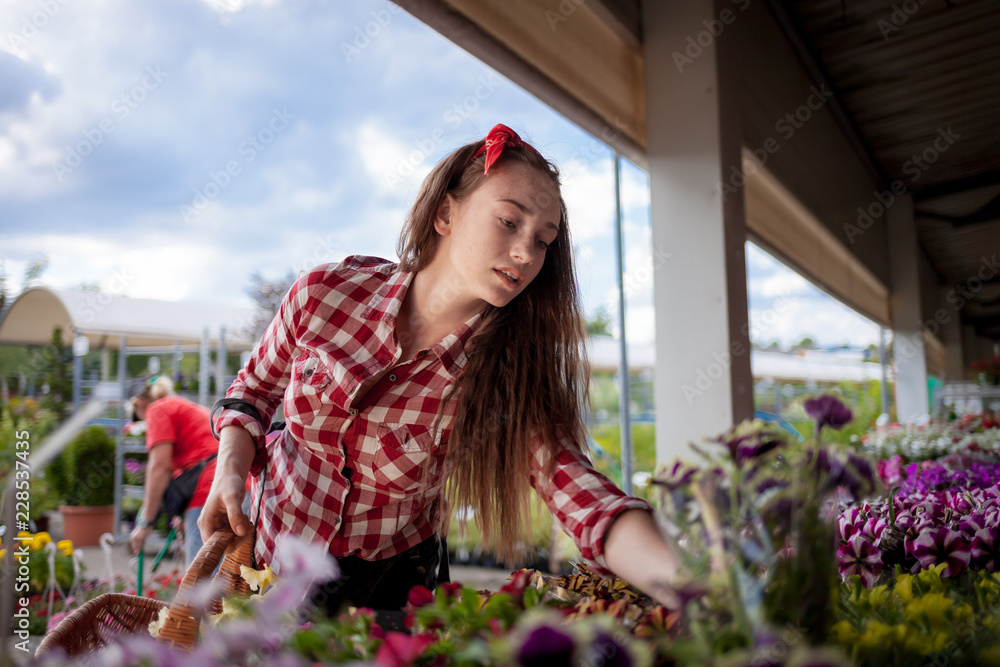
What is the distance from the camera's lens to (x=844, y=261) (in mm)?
6164

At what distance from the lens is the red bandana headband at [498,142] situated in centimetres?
95

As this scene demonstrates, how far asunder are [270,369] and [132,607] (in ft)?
1.34

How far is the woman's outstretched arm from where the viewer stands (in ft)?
2.14

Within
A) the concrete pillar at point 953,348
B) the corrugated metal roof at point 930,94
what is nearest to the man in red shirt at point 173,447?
the corrugated metal roof at point 930,94

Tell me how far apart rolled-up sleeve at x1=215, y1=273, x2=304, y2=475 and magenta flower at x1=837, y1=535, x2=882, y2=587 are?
80cm

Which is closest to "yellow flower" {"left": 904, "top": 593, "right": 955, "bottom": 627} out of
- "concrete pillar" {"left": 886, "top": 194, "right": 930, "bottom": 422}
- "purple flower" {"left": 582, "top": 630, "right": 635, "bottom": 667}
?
"purple flower" {"left": 582, "top": 630, "right": 635, "bottom": 667}

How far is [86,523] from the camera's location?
16.2ft

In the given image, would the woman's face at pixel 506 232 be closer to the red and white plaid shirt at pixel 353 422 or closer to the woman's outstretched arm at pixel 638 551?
the red and white plaid shirt at pixel 353 422

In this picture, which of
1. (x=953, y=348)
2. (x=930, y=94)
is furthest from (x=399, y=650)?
(x=953, y=348)

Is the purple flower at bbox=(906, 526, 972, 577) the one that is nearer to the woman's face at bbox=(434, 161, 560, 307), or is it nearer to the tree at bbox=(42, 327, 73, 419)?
the woman's face at bbox=(434, 161, 560, 307)

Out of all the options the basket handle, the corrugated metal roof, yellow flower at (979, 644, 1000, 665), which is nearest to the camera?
yellow flower at (979, 644, 1000, 665)

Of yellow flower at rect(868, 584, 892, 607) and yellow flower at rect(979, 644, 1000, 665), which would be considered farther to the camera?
yellow flower at rect(868, 584, 892, 607)

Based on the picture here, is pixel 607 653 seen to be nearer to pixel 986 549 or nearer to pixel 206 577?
pixel 206 577

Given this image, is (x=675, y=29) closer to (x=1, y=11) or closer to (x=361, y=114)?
(x=1, y=11)
